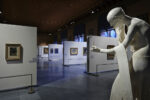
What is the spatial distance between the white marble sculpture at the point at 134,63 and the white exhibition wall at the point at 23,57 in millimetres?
3966

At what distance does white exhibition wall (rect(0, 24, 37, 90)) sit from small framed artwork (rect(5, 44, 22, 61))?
13 cm

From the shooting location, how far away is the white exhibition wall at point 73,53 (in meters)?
11.8

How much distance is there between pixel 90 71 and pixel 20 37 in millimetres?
5035

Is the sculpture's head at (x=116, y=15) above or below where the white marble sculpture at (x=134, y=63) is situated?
above

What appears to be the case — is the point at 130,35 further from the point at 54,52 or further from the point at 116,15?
the point at 54,52

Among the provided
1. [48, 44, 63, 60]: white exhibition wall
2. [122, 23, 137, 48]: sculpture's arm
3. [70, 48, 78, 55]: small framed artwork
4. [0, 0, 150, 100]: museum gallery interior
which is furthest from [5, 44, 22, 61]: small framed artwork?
[48, 44, 63, 60]: white exhibition wall

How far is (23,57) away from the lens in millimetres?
4801

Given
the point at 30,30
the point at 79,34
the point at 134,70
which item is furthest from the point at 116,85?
the point at 79,34

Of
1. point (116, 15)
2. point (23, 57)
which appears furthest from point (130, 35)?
point (23, 57)

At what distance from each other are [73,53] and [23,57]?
7649mm

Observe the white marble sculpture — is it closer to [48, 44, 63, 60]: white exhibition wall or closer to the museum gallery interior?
the museum gallery interior

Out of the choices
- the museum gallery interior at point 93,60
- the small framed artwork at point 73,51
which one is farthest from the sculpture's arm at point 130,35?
the small framed artwork at point 73,51

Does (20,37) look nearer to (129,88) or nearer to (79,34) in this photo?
(129,88)

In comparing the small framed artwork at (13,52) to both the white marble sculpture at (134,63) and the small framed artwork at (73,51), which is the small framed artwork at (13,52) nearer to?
the white marble sculpture at (134,63)
